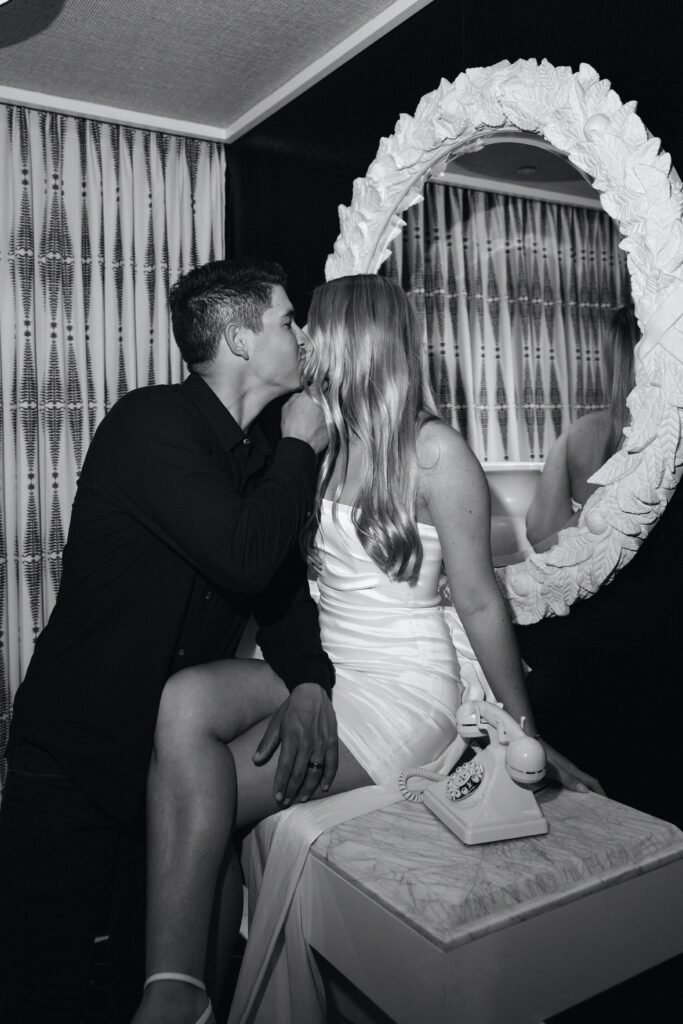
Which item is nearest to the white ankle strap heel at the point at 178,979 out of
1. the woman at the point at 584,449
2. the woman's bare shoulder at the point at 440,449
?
the woman's bare shoulder at the point at 440,449

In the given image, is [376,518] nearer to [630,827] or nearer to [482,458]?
[482,458]

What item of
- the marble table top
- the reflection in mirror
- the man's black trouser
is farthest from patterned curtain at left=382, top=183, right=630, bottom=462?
the man's black trouser

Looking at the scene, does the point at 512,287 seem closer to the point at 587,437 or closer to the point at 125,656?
the point at 587,437

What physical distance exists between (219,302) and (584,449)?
82cm

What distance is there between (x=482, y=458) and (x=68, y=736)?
1.06 m

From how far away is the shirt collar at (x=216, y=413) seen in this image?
5.81 ft

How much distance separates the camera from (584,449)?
1.68m

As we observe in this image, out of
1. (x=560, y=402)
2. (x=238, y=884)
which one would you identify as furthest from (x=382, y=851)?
(x=560, y=402)

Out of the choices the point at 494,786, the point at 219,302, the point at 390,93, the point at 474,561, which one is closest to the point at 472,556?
the point at 474,561

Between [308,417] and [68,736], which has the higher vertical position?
[308,417]

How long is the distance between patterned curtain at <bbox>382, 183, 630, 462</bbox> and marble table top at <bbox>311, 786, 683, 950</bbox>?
2.52ft

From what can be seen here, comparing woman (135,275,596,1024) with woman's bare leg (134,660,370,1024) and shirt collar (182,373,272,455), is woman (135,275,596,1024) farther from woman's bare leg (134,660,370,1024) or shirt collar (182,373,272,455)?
shirt collar (182,373,272,455)

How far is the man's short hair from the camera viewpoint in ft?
6.05

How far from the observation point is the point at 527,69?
1722 mm
